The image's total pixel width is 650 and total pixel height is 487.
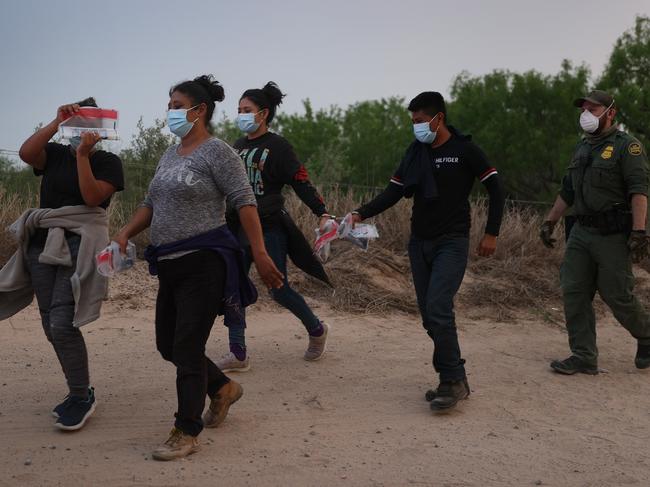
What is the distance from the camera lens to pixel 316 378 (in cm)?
632

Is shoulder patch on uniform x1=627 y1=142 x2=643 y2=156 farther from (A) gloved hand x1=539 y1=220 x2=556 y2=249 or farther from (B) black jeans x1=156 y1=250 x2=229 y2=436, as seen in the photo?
(B) black jeans x1=156 y1=250 x2=229 y2=436

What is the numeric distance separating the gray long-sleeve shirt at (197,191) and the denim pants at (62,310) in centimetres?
70

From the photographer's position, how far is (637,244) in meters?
6.29

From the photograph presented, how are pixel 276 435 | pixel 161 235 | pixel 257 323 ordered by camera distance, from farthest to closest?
pixel 257 323 < pixel 276 435 < pixel 161 235

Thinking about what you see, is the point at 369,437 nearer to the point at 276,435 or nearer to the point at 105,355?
the point at 276,435

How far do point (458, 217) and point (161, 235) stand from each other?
204 centimetres

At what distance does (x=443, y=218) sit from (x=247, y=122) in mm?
1589

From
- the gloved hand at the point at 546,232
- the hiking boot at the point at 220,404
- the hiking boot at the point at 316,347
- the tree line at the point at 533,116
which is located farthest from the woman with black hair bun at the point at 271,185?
the tree line at the point at 533,116

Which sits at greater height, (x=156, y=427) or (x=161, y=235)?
(x=161, y=235)

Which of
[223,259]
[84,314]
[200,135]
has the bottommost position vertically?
[84,314]

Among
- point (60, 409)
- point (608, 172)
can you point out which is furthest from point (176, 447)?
point (608, 172)

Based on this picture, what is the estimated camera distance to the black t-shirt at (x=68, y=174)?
192 inches

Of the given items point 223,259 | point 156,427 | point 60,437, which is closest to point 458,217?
point 223,259

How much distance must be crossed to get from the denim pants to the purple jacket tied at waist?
0.61m
